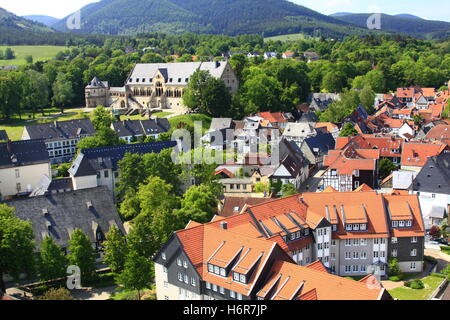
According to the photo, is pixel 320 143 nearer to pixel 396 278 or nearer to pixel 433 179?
pixel 433 179

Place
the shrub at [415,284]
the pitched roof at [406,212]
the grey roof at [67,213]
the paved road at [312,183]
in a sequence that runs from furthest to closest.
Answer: the paved road at [312,183] < the grey roof at [67,213] < the pitched roof at [406,212] < the shrub at [415,284]

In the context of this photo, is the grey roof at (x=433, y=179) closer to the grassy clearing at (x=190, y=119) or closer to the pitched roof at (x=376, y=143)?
the pitched roof at (x=376, y=143)

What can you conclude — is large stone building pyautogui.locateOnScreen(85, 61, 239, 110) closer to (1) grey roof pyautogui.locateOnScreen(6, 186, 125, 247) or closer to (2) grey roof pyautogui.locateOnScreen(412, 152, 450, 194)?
(2) grey roof pyautogui.locateOnScreen(412, 152, 450, 194)

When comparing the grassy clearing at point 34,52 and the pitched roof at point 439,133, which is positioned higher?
the grassy clearing at point 34,52

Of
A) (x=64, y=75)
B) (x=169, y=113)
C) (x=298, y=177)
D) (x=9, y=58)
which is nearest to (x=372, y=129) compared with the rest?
(x=298, y=177)

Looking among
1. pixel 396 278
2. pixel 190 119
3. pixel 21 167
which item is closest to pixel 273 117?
pixel 190 119

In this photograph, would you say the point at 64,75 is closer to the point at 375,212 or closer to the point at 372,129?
the point at 372,129

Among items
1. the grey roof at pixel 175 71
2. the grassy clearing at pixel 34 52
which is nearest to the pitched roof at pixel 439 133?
the grey roof at pixel 175 71

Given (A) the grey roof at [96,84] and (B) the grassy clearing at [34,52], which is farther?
(B) the grassy clearing at [34,52]
